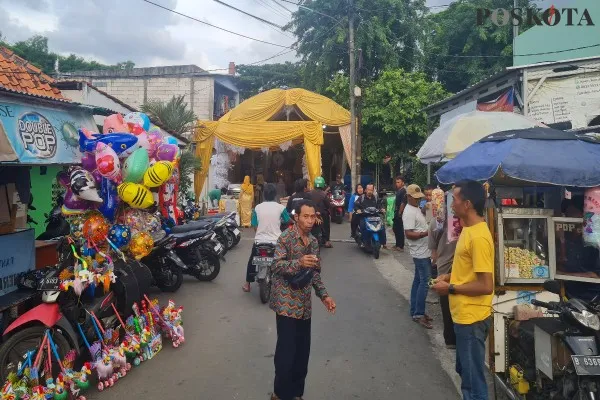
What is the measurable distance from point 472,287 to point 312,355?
2.26 meters

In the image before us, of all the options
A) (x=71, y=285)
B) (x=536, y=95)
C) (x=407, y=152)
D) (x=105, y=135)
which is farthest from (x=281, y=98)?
(x=71, y=285)

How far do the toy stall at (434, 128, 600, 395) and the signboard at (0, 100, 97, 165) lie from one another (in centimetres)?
416

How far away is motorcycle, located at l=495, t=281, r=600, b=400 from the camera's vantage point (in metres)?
2.81

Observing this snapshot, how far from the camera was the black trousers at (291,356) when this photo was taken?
363 centimetres

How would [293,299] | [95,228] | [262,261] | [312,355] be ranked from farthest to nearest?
[262,261], [312,355], [95,228], [293,299]

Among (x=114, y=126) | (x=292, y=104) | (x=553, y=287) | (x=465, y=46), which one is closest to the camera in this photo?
(x=553, y=287)

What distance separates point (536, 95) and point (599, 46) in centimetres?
406

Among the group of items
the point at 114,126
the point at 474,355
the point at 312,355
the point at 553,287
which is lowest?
the point at 312,355

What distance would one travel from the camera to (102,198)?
4.64 m

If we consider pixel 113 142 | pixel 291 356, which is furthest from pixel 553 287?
pixel 113 142

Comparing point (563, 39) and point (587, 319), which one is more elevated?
point (563, 39)

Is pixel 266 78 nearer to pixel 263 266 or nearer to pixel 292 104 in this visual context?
pixel 292 104

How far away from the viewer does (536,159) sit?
4031mm

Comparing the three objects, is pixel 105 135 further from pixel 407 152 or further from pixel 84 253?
pixel 407 152
